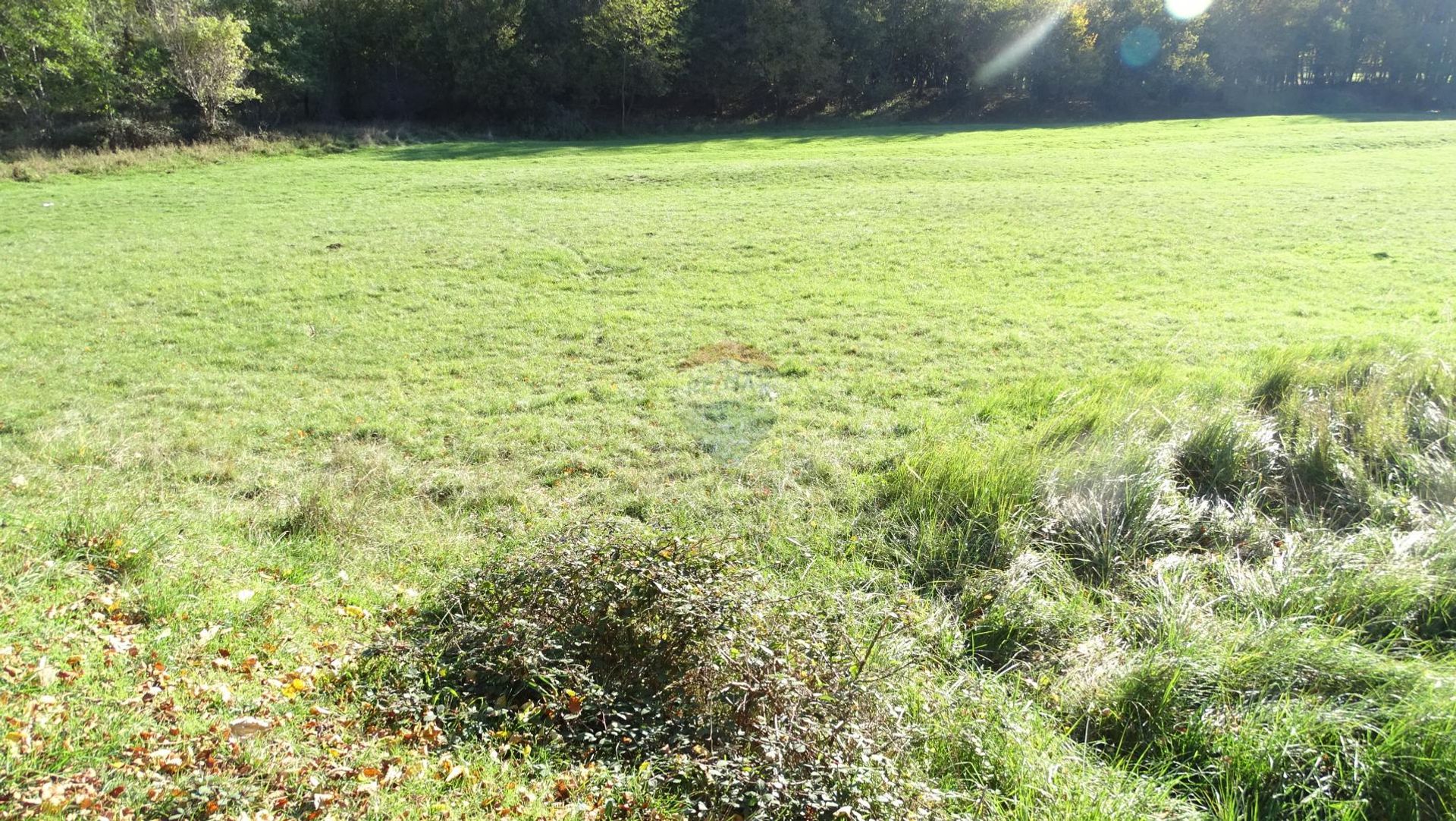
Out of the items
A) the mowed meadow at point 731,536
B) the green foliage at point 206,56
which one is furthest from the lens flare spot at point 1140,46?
the green foliage at point 206,56

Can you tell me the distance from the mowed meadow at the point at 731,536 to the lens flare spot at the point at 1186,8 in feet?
162

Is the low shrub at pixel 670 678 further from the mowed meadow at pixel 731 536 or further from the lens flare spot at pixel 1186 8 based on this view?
the lens flare spot at pixel 1186 8

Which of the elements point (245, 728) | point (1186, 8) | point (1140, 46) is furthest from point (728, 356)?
point (1186, 8)

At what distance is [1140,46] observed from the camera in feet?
182

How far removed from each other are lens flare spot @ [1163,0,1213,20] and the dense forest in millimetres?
161

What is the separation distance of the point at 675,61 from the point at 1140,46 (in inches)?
1311

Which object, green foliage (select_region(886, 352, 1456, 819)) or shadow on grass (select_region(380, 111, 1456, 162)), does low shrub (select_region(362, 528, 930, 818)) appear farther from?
shadow on grass (select_region(380, 111, 1456, 162))

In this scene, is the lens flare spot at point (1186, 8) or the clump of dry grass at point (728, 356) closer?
the clump of dry grass at point (728, 356)

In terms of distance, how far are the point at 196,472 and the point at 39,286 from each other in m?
10.5

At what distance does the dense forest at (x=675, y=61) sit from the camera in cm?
3553

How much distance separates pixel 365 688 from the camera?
4445 mm

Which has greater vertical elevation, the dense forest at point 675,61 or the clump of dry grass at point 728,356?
the dense forest at point 675,61

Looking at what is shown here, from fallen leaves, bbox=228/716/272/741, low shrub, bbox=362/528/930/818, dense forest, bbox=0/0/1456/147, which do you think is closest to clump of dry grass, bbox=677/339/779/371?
low shrub, bbox=362/528/930/818

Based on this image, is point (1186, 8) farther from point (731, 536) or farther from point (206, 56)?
point (731, 536)
